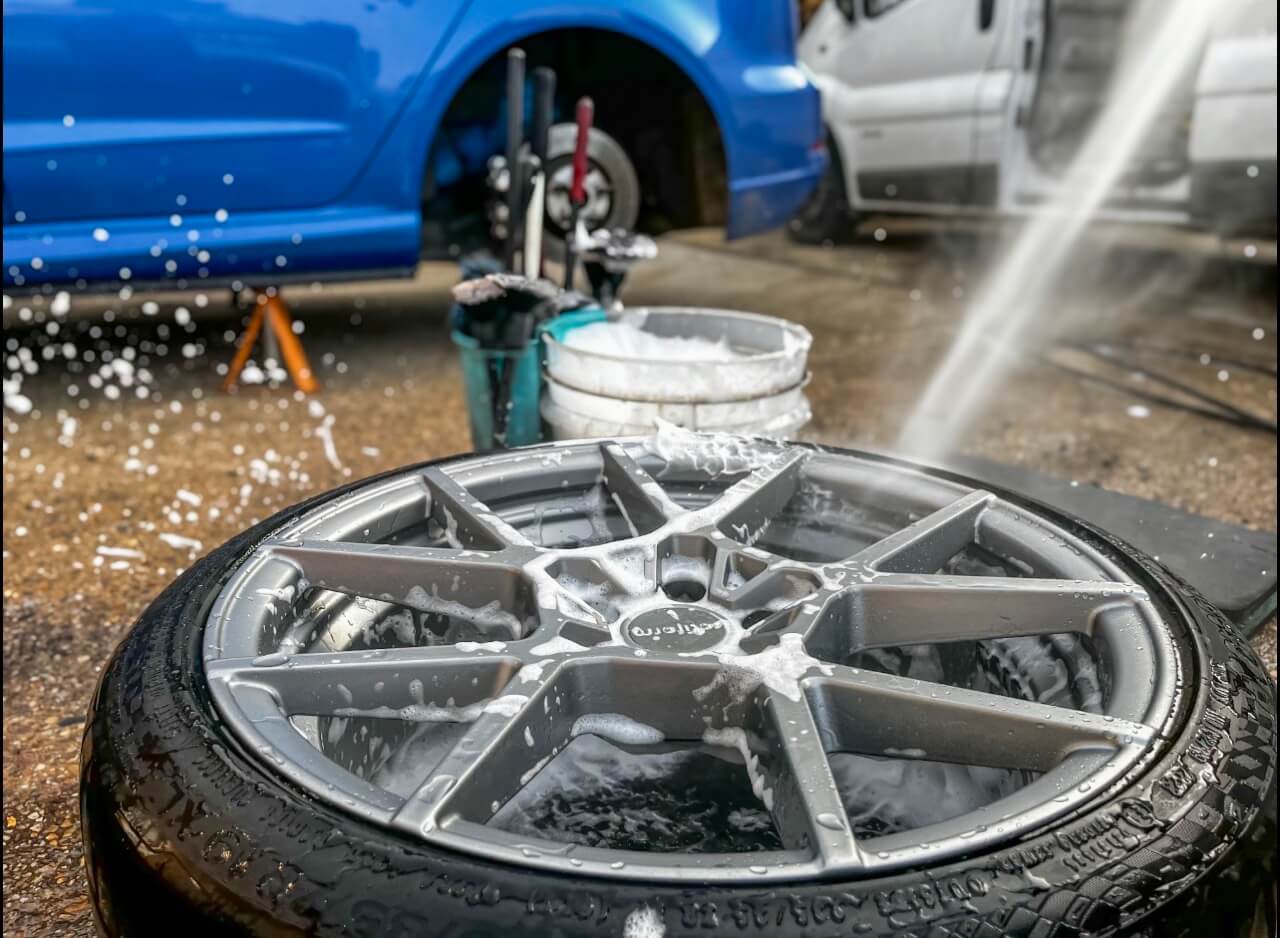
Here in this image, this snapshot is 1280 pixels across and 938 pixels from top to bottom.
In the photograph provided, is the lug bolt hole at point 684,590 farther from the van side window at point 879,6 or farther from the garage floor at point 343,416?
the van side window at point 879,6

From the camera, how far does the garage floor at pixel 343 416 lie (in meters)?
2.07

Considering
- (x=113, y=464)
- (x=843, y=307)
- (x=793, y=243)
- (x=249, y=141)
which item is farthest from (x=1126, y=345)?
(x=113, y=464)

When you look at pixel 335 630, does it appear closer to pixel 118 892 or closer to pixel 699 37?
pixel 118 892

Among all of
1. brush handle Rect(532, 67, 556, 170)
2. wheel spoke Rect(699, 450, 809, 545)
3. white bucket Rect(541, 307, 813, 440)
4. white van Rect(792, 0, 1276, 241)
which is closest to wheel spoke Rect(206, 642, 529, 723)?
wheel spoke Rect(699, 450, 809, 545)

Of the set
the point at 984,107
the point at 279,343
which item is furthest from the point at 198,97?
the point at 984,107

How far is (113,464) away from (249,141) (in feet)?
3.33

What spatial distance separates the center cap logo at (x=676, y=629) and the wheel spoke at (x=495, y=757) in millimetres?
125

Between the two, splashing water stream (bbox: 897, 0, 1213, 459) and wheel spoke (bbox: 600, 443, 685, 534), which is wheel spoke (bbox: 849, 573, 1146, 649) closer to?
wheel spoke (bbox: 600, 443, 685, 534)

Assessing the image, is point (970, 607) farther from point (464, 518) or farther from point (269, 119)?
point (269, 119)

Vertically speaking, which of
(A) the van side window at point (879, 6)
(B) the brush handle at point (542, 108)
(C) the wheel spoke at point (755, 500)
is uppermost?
(A) the van side window at point (879, 6)

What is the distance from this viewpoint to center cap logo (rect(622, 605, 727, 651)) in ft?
3.67

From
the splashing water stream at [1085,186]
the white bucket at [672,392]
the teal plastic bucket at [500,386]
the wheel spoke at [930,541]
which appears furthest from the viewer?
the splashing water stream at [1085,186]

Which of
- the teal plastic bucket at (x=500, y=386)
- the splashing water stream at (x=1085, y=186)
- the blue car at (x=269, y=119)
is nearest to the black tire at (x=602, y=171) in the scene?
the blue car at (x=269, y=119)

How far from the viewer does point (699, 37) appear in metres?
3.49
